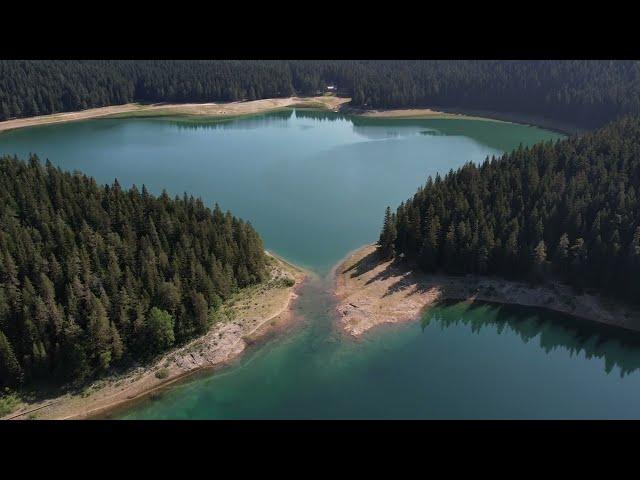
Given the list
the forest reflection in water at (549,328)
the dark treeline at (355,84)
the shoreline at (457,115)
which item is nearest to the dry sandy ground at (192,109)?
the dark treeline at (355,84)

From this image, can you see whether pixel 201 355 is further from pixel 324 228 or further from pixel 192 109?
pixel 192 109

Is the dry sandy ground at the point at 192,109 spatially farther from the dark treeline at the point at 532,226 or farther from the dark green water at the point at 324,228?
the dark treeline at the point at 532,226

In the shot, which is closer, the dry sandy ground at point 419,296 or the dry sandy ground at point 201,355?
the dry sandy ground at point 201,355

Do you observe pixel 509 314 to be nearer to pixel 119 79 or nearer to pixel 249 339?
pixel 249 339

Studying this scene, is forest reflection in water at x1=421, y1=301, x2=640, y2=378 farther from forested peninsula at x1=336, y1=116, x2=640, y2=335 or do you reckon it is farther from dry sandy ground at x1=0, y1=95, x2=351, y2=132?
dry sandy ground at x1=0, y1=95, x2=351, y2=132

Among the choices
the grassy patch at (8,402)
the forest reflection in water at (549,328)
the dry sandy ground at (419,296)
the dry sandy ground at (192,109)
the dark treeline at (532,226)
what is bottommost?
the forest reflection in water at (549,328)

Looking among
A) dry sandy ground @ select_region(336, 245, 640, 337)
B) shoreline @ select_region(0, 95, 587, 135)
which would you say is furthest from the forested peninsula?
shoreline @ select_region(0, 95, 587, 135)

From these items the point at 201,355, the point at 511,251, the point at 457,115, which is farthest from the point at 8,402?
the point at 457,115
